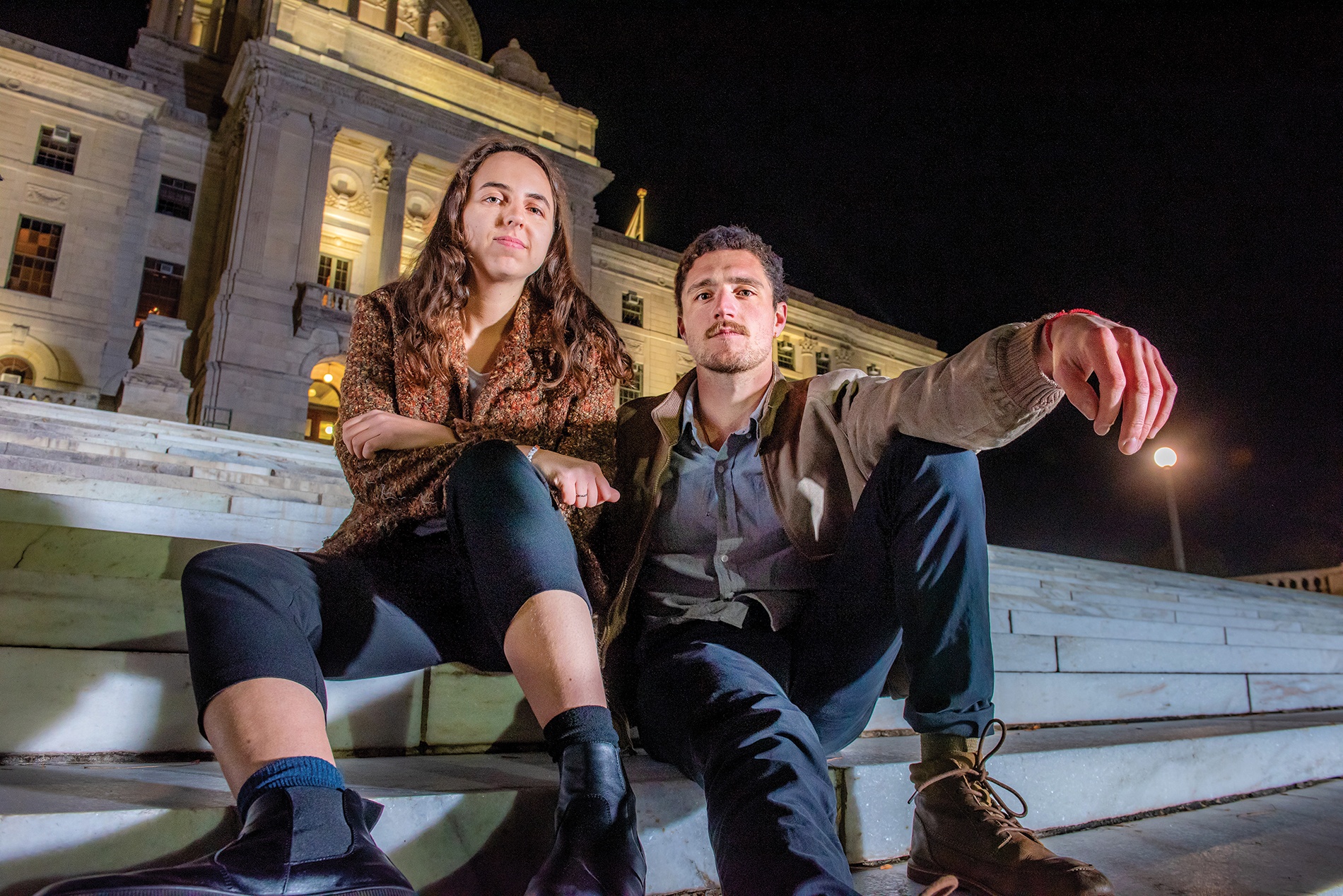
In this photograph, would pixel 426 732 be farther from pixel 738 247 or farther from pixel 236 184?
pixel 236 184

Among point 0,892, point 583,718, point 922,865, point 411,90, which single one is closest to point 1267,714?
point 922,865

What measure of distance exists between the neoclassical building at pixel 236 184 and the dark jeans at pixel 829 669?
14865 mm

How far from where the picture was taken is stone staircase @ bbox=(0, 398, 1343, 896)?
1311 mm

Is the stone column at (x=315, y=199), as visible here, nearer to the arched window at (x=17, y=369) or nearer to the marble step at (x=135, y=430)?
the arched window at (x=17, y=369)

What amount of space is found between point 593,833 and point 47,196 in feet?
77.9

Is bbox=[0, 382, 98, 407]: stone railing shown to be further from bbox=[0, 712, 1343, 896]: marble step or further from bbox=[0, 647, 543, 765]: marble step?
bbox=[0, 712, 1343, 896]: marble step

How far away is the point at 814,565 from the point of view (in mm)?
1889

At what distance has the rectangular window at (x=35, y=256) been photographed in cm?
1761

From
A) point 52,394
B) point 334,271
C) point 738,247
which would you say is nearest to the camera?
→ point 738,247

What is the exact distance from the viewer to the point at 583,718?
A: 127cm

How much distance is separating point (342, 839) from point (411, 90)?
Answer: 24178mm

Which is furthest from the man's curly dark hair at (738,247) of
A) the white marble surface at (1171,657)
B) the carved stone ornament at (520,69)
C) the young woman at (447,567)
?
the carved stone ornament at (520,69)

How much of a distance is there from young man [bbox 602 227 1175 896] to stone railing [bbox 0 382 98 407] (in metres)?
13.2

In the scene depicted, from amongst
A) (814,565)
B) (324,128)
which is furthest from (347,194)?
(814,565)
